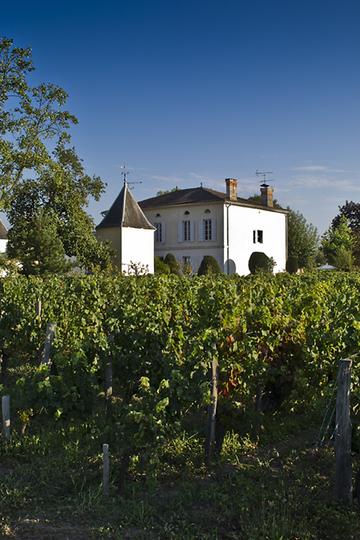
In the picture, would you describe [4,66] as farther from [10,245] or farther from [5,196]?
[10,245]

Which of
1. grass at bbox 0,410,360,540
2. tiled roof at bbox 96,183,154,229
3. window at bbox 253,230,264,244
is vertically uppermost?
tiled roof at bbox 96,183,154,229

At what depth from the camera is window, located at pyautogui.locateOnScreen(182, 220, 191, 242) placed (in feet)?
146

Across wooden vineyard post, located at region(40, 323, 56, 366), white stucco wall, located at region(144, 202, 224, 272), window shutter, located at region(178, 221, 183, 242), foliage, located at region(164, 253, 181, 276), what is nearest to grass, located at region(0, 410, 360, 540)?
wooden vineyard post, located at region(40, 323, 56, 366)

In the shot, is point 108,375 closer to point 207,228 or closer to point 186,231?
point 207,228

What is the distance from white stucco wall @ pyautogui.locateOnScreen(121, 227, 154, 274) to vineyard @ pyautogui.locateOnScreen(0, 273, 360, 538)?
105ft

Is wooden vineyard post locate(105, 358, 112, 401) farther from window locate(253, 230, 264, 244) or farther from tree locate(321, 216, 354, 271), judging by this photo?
tree locate(321, 216, 354, 271)

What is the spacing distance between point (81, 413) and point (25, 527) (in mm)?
1516

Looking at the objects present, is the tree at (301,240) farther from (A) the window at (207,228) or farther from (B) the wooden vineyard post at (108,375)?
(B) the wooden vineyard post at (108,375)

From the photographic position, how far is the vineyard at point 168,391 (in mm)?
5512

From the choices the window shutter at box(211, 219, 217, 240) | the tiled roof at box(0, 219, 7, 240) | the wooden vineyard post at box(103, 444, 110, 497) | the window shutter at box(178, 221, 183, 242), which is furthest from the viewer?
the tiled roof at box(0, 219, 7, 240)

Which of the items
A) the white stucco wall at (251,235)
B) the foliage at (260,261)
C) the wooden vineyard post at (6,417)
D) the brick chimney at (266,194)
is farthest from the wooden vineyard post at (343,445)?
the brick chimney at (266,194)

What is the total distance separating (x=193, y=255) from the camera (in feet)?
146

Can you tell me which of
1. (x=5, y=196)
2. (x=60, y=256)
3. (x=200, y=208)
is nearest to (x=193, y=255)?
(x=200, y=208)

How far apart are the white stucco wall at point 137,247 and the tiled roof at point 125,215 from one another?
410mm
